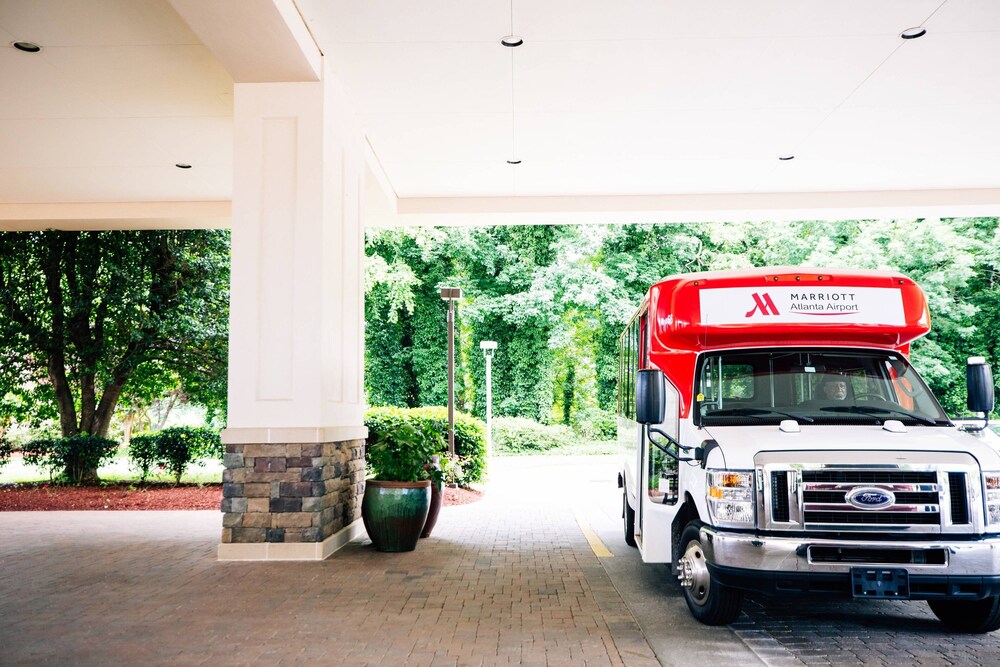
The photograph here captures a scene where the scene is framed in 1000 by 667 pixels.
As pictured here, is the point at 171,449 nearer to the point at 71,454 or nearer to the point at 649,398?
the point at 71,454

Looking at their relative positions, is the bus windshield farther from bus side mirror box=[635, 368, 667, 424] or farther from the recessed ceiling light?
the recessed ceiling light

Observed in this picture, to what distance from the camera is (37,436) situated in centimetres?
1939

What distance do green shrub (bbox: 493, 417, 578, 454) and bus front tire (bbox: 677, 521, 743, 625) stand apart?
93.5 feet

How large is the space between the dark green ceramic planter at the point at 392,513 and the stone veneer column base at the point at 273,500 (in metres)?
0.63

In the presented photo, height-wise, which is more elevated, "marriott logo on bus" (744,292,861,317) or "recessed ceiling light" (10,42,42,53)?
"recessed ceiling light" (10,42,42,53)

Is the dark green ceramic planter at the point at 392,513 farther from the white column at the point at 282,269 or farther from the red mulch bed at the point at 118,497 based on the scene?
the red mulch bed at the point at 118,497

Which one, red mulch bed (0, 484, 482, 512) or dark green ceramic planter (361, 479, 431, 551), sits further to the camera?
red mulch bed (0, 484, 482, 512)

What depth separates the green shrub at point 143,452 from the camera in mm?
16938

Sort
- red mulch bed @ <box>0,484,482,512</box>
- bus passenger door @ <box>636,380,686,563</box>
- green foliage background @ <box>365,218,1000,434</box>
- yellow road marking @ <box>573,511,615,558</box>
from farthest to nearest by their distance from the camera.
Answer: green foliage background @ <box>365,218,1000,434</box> < red mulch bed @ <box>0,484,482,512</box> < yellow road marking @ <box>573,511,615,558</box> < bus passenger door @ <box>636,380,686,563</box>

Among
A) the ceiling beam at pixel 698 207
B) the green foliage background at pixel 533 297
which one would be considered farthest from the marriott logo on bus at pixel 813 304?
the green foliage background at pixel 533 297

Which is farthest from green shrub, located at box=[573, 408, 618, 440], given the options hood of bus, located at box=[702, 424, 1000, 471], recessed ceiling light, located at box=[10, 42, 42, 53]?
→ hood of bus, located at box=[702, 424, 1000, 471]

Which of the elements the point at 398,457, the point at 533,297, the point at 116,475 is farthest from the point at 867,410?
the point at 533,297

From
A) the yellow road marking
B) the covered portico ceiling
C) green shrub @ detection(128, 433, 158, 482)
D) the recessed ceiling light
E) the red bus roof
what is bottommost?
the yellow road marking

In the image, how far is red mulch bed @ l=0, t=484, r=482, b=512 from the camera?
47.5ft
